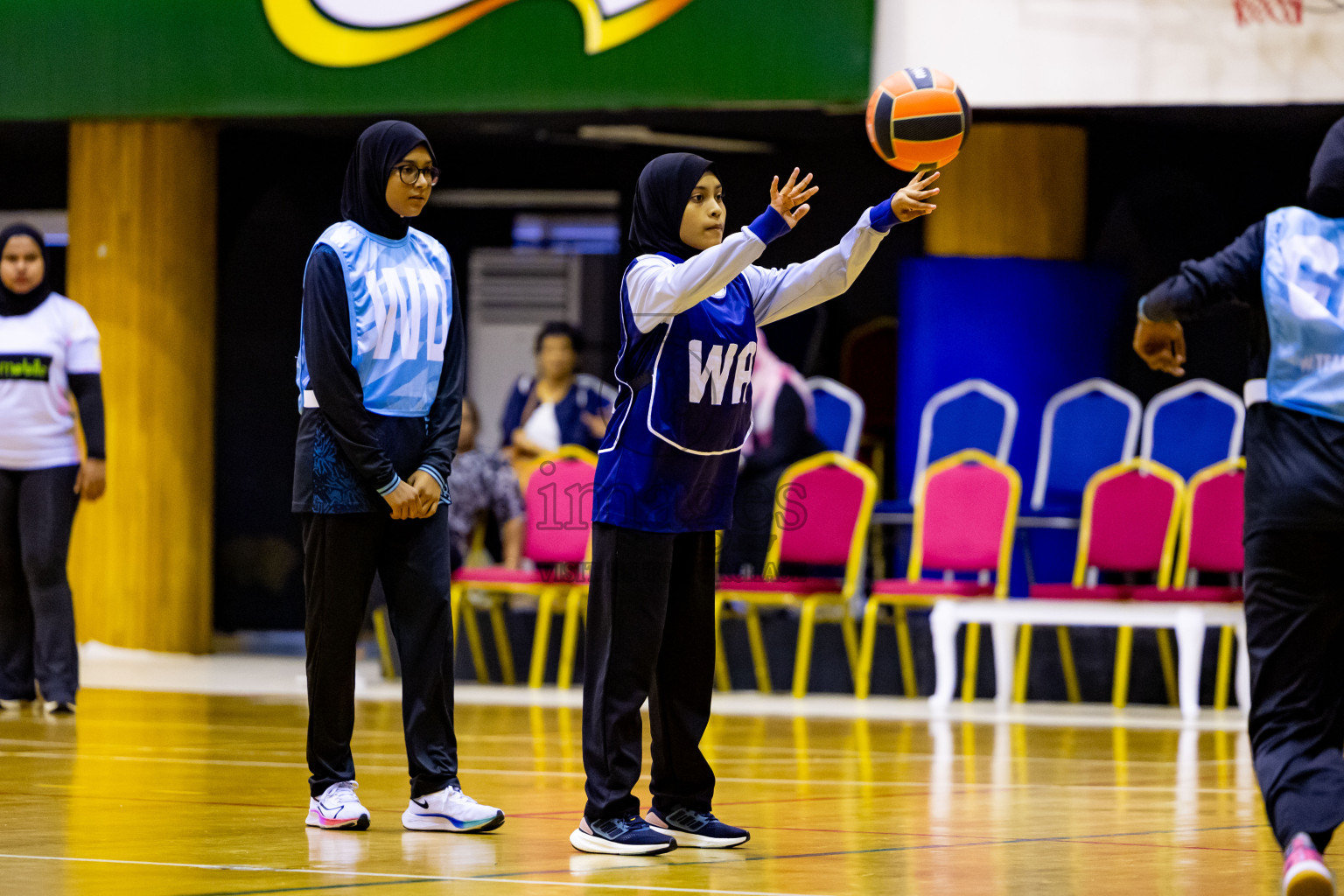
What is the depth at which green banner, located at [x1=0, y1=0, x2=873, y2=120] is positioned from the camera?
30.5 feet

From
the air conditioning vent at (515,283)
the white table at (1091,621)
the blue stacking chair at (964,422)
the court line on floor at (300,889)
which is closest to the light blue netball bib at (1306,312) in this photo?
the court line on floor at (300,889)

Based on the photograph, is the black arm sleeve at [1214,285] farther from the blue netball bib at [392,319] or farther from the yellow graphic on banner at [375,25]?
the yellow graphic on banner at [375,25]

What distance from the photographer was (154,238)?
1102cm

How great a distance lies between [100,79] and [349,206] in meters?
6.43

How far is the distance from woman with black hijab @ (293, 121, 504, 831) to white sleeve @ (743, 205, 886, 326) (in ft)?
2.49

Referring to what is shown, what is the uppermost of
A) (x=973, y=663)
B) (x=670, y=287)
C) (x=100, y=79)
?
(x=100, y=79)

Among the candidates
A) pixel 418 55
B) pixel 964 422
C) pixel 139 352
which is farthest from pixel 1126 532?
pixel 139 352

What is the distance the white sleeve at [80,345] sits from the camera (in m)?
7.67

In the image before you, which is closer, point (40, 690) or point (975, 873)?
point (975, 873)

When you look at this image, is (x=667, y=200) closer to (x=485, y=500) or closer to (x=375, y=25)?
(x=485, y=500)

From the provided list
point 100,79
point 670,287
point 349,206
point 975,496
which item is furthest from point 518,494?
point 670,287

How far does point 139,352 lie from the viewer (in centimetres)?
1098

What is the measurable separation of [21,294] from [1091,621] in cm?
468

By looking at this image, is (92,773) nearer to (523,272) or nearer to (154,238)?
(154,238)
